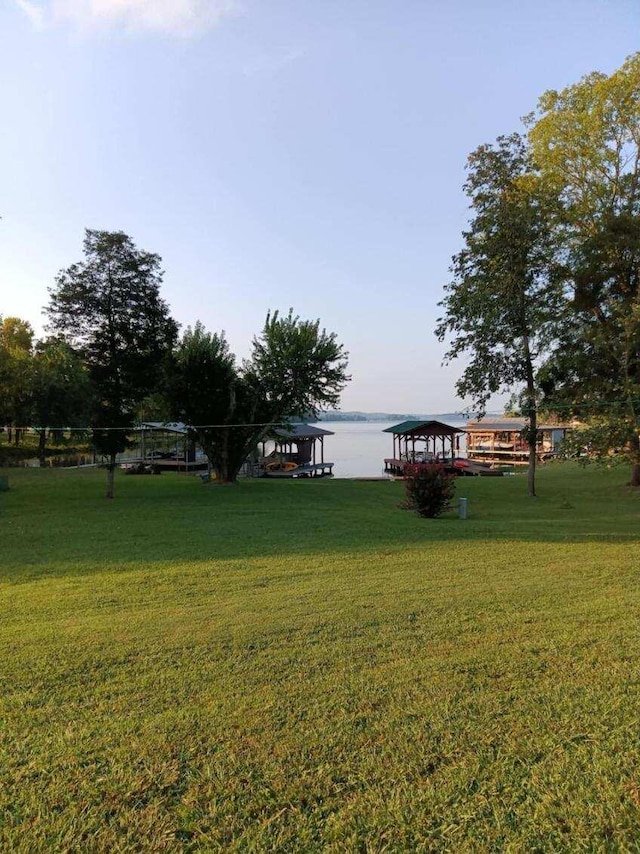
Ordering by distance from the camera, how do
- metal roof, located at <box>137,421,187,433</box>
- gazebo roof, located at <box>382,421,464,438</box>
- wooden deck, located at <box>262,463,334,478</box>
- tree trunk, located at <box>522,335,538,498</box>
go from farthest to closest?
wooden deck, located at <box>262,463,334,478</box> → gazebo roof, located at <box>382,421,464,438</box> → metal roof, located at <box>137,421,187,433</box> → tree trunk, located at <box>522,335,538,498</box>

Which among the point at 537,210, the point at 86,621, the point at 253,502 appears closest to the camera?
the point at 86,621

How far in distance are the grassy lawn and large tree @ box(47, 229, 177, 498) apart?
A: 10521 mm

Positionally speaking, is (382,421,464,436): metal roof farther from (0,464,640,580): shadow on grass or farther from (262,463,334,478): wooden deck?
(0,464,640,580): shadow on grass

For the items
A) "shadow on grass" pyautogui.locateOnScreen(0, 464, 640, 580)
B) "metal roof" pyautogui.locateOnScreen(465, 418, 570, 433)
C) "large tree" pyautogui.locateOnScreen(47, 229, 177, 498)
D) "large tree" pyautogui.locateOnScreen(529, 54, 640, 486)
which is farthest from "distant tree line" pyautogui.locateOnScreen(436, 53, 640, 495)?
"metal roof" pyautogui.locateOnScreen(465, 418, 570, 433)

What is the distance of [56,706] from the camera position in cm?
298

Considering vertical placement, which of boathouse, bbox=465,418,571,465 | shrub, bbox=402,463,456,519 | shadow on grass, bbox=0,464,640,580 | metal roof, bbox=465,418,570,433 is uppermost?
metal roof, bbox=465,418,570,433

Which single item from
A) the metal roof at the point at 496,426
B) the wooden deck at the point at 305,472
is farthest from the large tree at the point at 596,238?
the metal roof at the point at 496,426

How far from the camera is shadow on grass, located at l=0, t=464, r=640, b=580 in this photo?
7672 millimetres

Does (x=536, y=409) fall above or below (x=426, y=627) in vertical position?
above

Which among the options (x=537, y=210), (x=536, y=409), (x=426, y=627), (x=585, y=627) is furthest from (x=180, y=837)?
(x=537, y=210)

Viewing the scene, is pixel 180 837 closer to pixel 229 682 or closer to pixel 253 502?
pixel 229 682

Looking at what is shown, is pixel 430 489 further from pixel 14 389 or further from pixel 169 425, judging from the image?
pixel 14 389

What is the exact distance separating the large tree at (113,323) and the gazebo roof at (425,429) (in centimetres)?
1988

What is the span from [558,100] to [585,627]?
69.1 ft
